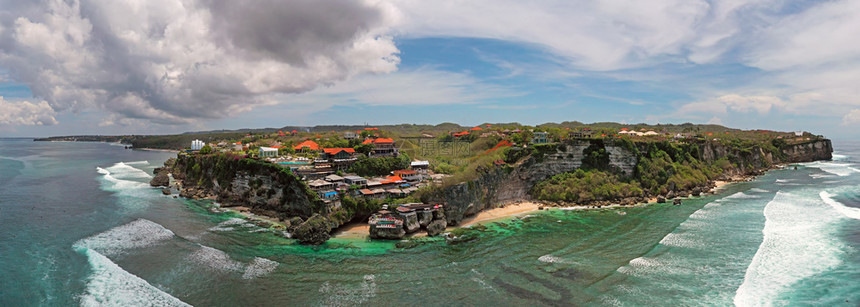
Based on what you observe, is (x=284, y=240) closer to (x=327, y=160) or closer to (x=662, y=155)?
(x=327, y=160)

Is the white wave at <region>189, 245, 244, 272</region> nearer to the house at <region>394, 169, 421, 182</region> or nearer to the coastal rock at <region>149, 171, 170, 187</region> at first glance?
the house at <region>394, 169, 421, 182</region>

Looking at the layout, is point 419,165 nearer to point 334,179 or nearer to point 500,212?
point 500,212

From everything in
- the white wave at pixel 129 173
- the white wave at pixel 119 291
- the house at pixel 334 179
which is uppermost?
the house at pixel 334 179

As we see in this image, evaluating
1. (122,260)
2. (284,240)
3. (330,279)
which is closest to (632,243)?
(330,279)

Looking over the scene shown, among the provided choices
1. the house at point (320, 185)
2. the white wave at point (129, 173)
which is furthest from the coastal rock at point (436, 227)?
the white wave at point (129, 173)

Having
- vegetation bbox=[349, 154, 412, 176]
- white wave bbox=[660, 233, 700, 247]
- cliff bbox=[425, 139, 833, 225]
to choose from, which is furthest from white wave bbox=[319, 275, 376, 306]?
white wave bbox=[660, 233, 700, 247]

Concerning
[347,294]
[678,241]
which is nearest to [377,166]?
[347,294]

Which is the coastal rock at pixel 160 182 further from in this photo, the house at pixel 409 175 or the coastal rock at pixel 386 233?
the coastal rock at pixel 386 233
